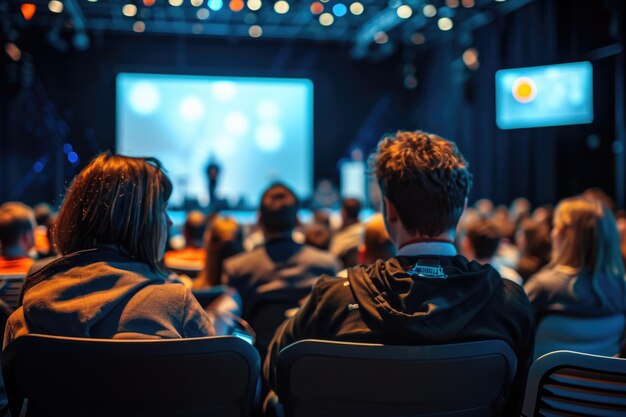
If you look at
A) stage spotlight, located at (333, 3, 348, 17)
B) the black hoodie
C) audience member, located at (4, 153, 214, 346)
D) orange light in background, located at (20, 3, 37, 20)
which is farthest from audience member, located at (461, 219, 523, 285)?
orange light in background, located at (20, 3, 37, 20)

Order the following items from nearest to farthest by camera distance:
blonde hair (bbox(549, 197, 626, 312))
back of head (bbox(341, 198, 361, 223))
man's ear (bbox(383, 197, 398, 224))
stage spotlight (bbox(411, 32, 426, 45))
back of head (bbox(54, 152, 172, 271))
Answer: back of head (bbox(54, 152, 172, 271)) < man's ear (bbox(383, 197, 398, 224)) < blonde hair (bbox(549, 197, 626, 312)) < back of head (bbox(341, 198, 361, 223)) < stage spotlight (bbox(411, 32, 426, 45))

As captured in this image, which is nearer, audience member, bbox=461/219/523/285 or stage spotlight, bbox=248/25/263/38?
audience member, bbox=461/219/523/285

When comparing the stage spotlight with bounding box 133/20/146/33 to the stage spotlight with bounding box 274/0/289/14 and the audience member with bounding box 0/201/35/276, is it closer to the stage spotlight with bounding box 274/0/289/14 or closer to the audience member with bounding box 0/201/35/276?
the stage spotlight with bounding box 274/0/289/14

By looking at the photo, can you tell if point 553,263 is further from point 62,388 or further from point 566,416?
point 62,388

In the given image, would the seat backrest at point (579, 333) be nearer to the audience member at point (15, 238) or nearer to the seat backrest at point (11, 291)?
the seat backrest at point (11, 291)

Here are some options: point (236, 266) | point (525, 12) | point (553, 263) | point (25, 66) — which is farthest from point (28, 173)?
point (553, 263)

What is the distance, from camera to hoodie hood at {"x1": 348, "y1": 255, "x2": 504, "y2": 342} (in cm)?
141

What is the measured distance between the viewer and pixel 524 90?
8.90 metres

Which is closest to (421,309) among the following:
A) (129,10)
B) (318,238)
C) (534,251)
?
(534,251)

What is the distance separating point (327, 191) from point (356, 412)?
1153 cm

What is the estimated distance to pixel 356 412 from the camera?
4.58ft

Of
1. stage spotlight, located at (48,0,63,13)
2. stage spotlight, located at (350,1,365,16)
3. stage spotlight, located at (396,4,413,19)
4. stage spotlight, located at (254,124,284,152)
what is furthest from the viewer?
stage spotlight, located at (254,124,284,152)

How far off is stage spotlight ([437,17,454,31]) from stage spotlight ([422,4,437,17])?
39 cm

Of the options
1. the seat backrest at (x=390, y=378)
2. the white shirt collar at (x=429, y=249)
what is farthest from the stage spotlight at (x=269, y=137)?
the seat backrest at (x=390, y=378)
